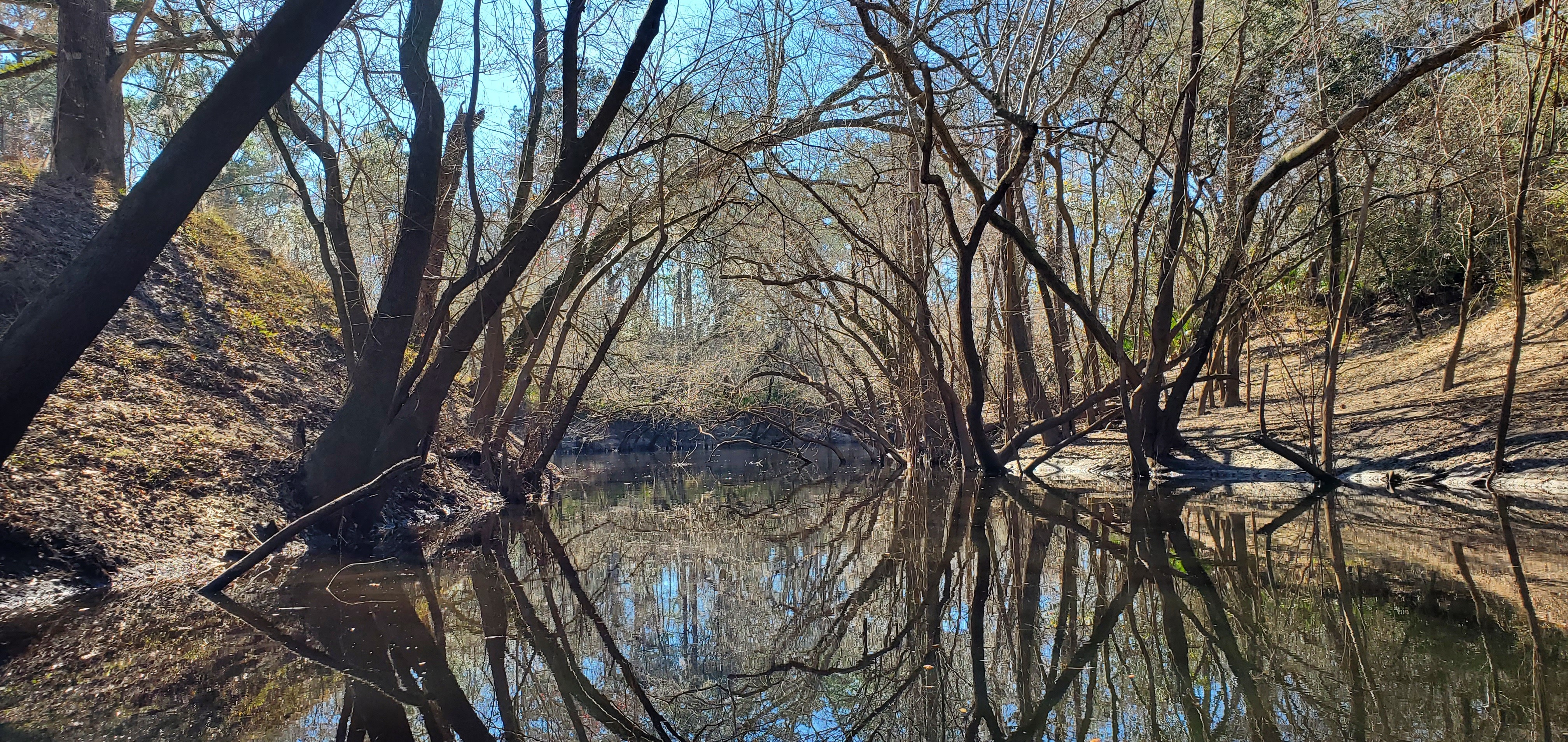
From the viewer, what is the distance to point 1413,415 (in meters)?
10.3

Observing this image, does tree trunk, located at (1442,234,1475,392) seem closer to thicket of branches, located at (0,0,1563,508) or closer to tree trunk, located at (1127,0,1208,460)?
thicket of branches, located at (0,0,1563,508)

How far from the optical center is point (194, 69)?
10.9 m

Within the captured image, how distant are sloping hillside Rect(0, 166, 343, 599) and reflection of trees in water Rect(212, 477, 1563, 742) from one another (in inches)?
64.6

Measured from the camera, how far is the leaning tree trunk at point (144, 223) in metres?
5.22

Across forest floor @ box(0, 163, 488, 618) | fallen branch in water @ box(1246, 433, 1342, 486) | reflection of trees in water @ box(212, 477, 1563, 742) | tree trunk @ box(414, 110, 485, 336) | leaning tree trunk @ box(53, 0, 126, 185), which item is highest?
leaning tree trunk @ box(53, 0, 126, 185)

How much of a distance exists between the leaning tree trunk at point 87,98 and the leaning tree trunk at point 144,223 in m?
7.36

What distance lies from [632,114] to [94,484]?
18.9 ft

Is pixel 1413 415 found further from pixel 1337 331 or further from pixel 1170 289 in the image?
pixel 1170 289

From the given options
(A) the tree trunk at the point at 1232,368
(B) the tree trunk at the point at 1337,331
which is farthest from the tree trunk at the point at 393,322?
(A) the tree trunk at the point at 1232,368

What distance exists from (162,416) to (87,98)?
6436 mm

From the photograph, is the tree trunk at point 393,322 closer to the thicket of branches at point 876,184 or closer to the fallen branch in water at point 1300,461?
the thicket of branches at point 876,184

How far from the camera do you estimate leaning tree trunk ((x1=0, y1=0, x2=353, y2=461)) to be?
5223 mm

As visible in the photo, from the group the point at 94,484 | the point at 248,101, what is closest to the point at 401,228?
the point at 248,101

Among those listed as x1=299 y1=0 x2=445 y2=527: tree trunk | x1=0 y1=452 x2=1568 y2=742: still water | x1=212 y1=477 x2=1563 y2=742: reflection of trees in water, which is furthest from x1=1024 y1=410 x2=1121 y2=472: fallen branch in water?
x1=299 y1=0 x2=445 y2=527: tree trunk
